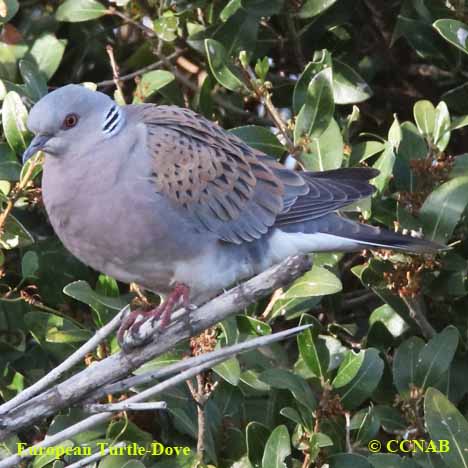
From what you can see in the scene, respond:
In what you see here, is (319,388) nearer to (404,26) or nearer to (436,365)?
(436,365)

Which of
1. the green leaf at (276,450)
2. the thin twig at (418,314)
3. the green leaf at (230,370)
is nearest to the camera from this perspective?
the green leaf at (276,450)

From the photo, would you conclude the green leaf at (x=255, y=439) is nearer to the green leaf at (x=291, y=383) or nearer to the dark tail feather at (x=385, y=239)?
the green leaf at (x=291, y=383)

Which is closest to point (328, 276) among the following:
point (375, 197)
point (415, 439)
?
point (375, 197)

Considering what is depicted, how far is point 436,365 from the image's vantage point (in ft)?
11.0

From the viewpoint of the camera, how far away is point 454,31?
11.9 feet

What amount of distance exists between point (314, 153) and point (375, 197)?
0.24 meters

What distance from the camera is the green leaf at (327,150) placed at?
3629mm

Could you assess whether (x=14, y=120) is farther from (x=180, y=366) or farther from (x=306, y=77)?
(x=180, y=366)

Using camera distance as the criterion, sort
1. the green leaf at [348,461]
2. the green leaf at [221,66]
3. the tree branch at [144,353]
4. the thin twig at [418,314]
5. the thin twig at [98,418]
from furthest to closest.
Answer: the green leaf at [221,66] < the thin twig at [418,314] < the green leaf at [348,461] < the tree branch at [144,353] < the thin twig at [98,418]

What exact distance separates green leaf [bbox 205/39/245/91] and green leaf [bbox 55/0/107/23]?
1.54ft

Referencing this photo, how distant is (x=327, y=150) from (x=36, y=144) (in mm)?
897

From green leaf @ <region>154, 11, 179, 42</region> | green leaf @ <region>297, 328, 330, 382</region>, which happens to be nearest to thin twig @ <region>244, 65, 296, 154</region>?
green leaf @ <region>154, 11, 179, 42</region>

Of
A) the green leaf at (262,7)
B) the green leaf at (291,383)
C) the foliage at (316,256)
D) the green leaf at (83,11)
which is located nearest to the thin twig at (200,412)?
the foliage at (316,256)

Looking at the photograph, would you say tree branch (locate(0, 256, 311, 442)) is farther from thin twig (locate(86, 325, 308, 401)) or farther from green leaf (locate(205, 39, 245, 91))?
green leaf (locate(205, 39, 245, 91))
